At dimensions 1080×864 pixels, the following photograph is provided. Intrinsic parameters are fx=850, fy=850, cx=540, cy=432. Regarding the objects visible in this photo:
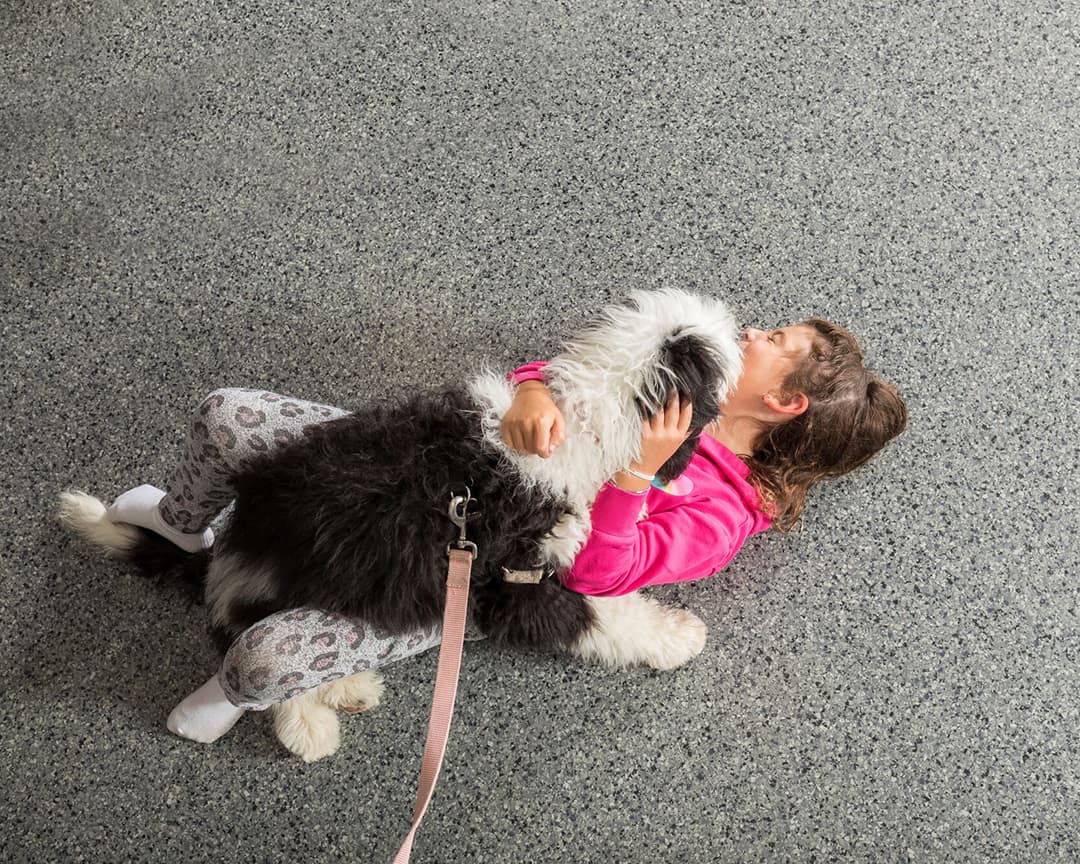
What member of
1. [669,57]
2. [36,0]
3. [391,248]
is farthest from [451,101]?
[36,0]

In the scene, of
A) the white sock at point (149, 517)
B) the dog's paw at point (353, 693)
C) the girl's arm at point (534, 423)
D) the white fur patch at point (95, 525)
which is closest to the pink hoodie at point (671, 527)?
the girl's arm at point (534, 423)

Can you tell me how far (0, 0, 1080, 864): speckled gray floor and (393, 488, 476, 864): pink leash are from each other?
11.7 inches

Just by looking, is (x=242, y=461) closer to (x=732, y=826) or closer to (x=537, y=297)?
(x=537, y=297)

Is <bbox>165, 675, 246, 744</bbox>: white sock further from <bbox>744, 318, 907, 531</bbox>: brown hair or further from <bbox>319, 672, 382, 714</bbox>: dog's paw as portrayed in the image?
<bbox>744, 318, 907, 531</bbox>: brown hair

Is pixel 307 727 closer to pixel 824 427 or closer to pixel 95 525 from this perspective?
pixel 95 525

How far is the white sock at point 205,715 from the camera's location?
3.79 feet

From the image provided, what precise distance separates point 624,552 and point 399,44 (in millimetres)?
1015

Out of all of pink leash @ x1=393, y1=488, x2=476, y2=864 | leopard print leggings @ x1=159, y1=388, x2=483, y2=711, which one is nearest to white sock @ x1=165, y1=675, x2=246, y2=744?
leopard print leggings @ x1=159, y1=388, x2=483, y2=711

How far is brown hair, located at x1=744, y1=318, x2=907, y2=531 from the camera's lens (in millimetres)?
1151

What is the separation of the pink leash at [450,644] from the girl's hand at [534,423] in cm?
8

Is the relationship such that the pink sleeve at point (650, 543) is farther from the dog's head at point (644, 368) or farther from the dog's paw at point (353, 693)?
the dog's paw at point (353, 693)

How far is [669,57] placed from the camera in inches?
59.5

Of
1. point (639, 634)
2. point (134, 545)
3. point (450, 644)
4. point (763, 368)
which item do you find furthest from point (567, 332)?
point (134, 545)

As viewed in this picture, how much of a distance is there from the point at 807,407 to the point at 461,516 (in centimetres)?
53
